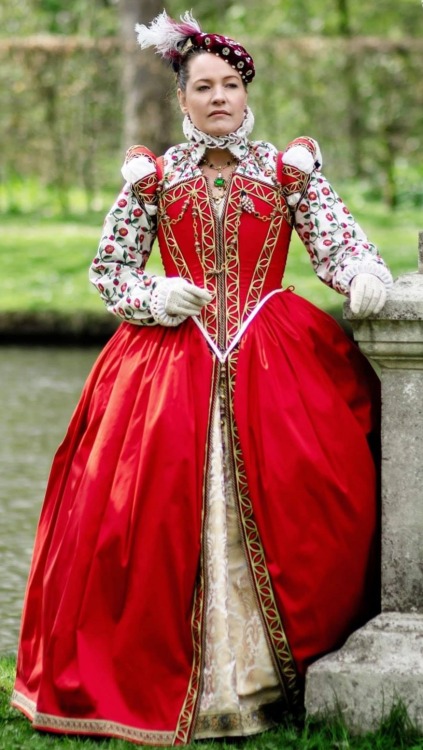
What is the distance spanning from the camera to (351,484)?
9.93 feet

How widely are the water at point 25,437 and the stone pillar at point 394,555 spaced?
1378mm

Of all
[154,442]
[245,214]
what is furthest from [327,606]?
[245,214]

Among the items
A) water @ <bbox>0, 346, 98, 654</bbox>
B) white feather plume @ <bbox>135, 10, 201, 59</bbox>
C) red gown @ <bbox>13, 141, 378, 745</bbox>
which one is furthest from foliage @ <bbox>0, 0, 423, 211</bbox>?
red gown @ <bbox>13, 141, 378, 745</bbox>

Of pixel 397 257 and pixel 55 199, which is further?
pixel 55 199

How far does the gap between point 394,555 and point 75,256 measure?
9663 mm

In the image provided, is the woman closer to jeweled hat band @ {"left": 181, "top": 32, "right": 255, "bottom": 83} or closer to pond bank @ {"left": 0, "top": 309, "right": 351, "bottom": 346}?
jeweled hat band @ {"left": 181, "top": 32, "right": 255, "bottom": 83}

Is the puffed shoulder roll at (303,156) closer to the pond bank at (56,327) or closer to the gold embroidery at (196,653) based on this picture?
the gold embroidery at (196,653)

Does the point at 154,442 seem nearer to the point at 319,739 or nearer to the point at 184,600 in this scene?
the point at 184,600

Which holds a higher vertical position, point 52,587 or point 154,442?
point 154,442

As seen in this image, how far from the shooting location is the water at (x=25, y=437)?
4.73 m

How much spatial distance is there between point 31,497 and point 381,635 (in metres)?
3.21

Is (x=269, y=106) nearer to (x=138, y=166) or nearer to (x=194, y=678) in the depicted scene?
(x=138, y=166)

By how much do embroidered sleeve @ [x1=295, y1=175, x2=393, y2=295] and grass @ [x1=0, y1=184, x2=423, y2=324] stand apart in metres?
6.56

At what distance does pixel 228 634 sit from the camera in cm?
303
